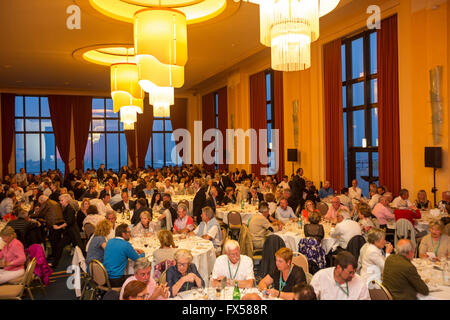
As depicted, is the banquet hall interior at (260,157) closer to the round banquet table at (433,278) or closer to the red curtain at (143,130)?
the round banquet table at (433,278)

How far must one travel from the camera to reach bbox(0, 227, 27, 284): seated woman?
5.30m

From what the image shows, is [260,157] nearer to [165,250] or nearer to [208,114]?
[208,114]

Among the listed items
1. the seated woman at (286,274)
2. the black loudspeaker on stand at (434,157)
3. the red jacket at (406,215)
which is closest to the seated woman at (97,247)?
the seated woman at (286,274)

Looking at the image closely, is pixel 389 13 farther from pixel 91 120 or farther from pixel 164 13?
pixel 91 120

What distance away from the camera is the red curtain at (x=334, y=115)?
11.6m

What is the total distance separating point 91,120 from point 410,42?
1875 cm

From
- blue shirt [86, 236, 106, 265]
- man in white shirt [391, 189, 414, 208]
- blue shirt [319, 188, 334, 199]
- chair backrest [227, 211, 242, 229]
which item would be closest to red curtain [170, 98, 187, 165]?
blue shirt [319, 188, 334, 199]

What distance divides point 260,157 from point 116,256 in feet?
38.3

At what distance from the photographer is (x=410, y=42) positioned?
8.91 meters

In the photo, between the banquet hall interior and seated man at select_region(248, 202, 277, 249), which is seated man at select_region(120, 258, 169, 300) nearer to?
the banquet hall interior

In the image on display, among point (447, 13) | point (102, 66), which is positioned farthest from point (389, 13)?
point (102, 66)

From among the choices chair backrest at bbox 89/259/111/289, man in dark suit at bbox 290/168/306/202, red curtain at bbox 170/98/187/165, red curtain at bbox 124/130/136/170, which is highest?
red curtain at bbox 170/98/187/165

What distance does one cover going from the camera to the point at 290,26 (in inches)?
152

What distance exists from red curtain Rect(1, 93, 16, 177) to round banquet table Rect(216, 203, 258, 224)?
646 inches
